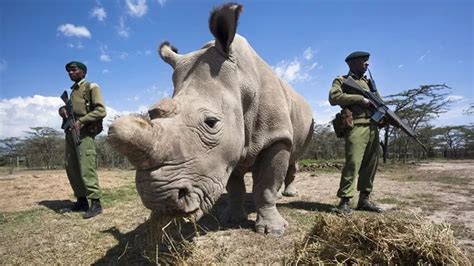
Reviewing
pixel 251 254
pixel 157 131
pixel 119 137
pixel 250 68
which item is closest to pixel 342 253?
pixel 251 254

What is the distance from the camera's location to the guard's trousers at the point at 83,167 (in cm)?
548

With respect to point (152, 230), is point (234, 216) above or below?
below

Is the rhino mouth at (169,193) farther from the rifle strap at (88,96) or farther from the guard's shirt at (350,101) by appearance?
the rifle strap at (88,96)

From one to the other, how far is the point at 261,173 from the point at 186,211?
1.70 metres

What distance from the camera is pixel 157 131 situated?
2525 millimetres

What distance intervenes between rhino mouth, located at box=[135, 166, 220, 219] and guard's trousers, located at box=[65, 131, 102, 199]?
10.5ft

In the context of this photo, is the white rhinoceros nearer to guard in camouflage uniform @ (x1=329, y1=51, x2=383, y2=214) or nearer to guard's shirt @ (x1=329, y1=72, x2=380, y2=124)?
guard's shirt @ (x1=329, y1=72, x2=380, y2=124)

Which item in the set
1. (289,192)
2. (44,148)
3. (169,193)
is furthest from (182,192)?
(44,148)

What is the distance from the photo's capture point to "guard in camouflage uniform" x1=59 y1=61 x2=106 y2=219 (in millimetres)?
5488

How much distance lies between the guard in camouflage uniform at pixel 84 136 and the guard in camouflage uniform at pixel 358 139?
3.68 m

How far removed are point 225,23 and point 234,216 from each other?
2508 millimetres

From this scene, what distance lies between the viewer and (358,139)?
522 centimetres

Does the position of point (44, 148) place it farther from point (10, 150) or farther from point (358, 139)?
point (358, 139)

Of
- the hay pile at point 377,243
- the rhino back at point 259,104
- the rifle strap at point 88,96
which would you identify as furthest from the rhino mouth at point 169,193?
the rifle strap at point 88,96
